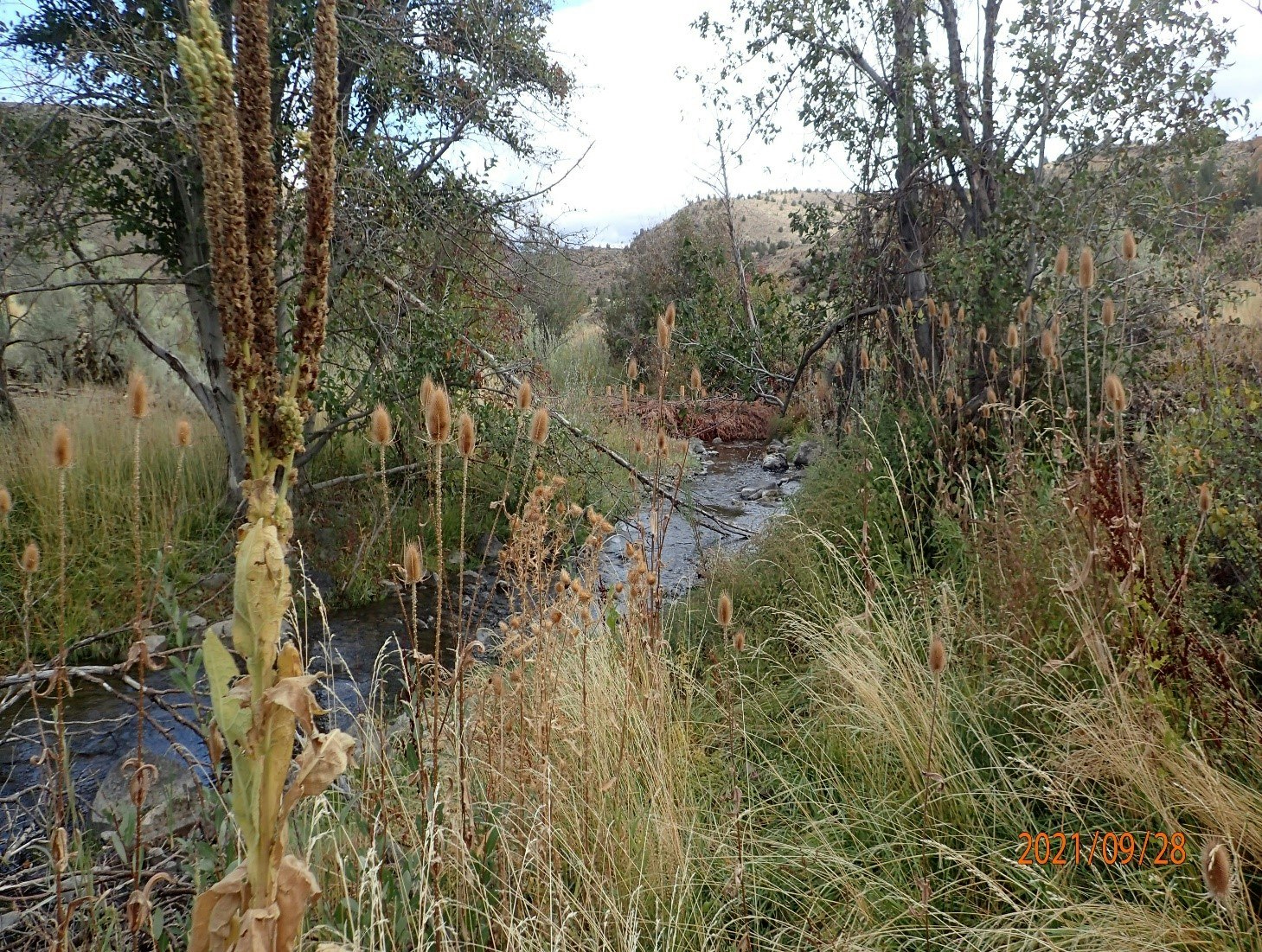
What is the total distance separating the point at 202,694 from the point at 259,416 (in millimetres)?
3431

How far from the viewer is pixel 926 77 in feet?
→ 17.9

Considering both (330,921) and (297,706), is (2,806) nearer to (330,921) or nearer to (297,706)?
(330,921)

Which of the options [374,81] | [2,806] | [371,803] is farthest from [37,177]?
[371,803]

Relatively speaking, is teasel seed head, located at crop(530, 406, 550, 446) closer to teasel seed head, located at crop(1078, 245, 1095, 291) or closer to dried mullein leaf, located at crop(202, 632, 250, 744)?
dried mullein leaf, located at crop(202, 632, 250, 744)

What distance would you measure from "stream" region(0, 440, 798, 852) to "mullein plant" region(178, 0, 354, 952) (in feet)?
2.50

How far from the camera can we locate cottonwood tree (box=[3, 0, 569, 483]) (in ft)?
16.4

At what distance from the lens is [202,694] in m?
3.77

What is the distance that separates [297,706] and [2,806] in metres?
3.83

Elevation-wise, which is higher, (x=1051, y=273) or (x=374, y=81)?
(x=374, y=81)

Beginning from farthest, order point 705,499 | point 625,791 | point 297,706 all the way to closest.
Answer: point 705,499 < point 625,791 < point 297,706

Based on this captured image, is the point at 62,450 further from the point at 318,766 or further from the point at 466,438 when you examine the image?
the point at 318,766

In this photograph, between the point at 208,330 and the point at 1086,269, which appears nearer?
the point at 1086,269
